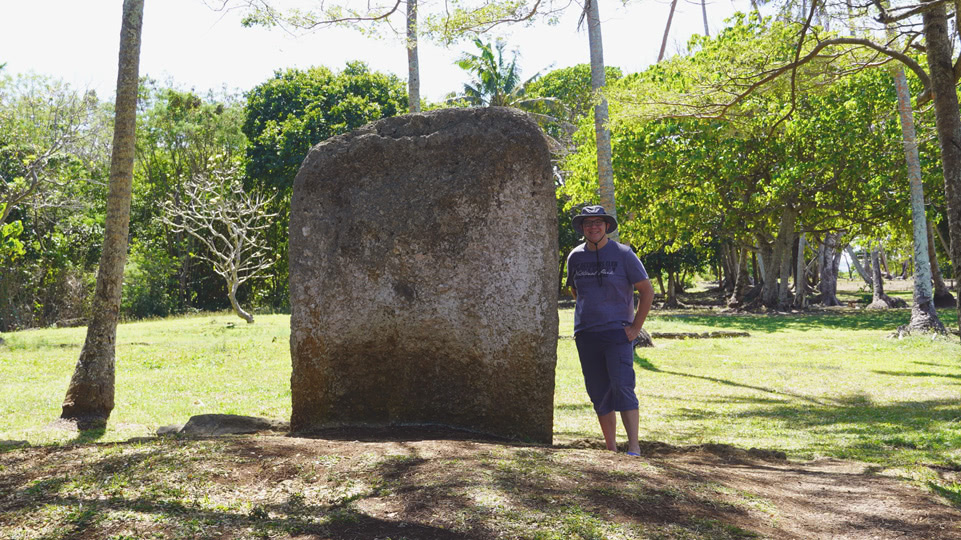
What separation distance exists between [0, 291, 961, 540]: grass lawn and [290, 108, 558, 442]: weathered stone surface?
2.87ft

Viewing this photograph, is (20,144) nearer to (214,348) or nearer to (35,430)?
(214,348)

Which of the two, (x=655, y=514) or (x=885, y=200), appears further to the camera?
(x=885, y=200)

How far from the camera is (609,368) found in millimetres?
5664

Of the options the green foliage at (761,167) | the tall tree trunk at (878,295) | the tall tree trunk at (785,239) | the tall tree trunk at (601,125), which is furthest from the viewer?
the tall tree trunk at (878,295)

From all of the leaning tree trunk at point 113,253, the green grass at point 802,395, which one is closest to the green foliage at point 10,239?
the leaning tree trunk at point 113,253

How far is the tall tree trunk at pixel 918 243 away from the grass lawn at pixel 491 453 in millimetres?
744

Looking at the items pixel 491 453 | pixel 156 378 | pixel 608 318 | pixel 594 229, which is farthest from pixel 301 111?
pixel 491 453

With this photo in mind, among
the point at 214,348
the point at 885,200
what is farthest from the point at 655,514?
the point at 885,200

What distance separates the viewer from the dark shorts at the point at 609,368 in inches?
221

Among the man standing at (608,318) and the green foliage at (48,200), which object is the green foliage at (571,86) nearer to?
the green foliage at (48,200)

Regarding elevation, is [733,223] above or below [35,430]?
above

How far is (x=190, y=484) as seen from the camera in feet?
12.8

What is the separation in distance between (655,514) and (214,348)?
13259 millimetres

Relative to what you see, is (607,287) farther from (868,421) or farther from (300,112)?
(300,112)
